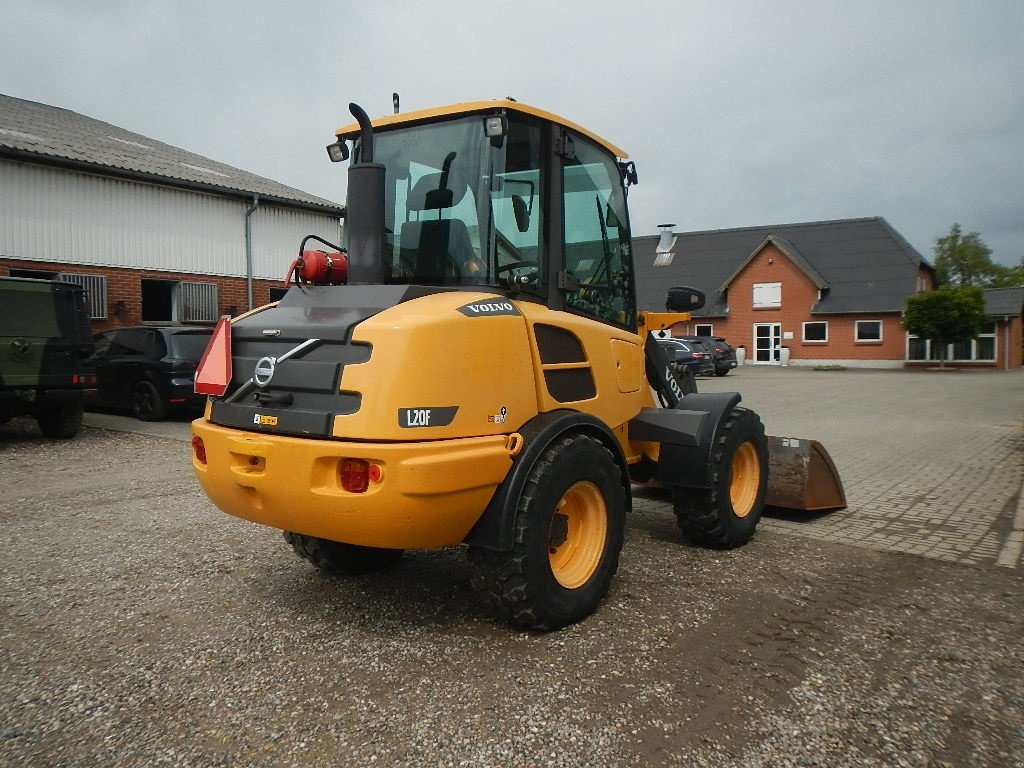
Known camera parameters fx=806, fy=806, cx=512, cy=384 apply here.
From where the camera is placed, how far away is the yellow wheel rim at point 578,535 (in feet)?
13.3

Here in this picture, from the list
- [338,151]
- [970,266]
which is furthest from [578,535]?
[970,266]

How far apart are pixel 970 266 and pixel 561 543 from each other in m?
87.1

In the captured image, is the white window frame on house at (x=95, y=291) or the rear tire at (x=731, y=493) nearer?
the rear tire at (x=731, y=493)

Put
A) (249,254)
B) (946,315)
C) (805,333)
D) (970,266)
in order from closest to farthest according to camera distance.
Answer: (249,254) → (946,315) → (805,333) → (970,266)

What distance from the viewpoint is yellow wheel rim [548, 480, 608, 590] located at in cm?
405

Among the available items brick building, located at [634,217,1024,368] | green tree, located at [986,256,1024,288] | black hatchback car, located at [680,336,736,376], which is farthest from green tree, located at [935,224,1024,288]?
black hatchback car, located at [680,336,736,376]

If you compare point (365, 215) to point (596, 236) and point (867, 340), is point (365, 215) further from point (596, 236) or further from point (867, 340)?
point (867, 340)

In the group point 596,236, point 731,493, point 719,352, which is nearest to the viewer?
point 596,236

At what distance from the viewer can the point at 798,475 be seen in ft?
20.9

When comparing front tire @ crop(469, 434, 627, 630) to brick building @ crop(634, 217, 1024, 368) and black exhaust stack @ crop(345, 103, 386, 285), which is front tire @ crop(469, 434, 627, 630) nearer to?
black exhaust stack @ crop(345, 103, 386, 285)

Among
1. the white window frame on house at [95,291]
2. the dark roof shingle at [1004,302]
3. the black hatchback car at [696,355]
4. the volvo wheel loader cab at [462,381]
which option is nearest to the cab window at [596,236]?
the volvo wheel loader cab at [462,381]

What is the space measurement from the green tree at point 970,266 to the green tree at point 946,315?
48417mm

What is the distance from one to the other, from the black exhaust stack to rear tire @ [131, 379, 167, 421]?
32.6 feet

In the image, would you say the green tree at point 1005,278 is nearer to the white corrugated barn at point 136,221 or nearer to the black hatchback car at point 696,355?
the black hatchback car at point 696,355
